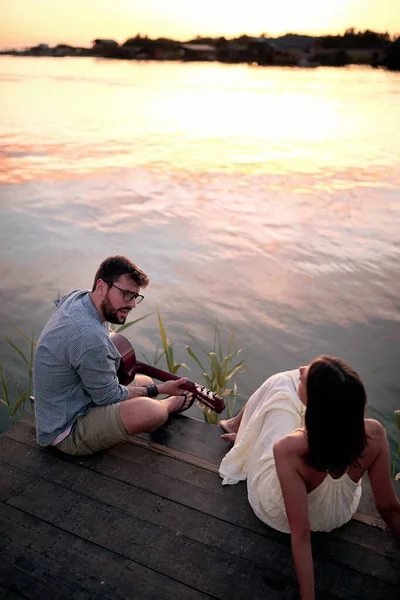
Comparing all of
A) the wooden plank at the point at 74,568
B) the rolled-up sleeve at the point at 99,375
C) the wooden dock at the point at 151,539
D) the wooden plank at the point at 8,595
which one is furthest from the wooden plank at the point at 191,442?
the wooden plank at the point at 8,595

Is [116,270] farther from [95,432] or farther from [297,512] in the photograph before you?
[297,512]

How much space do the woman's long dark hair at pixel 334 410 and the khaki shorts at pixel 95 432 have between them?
1210 mm

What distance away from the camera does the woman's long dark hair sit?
1.86m

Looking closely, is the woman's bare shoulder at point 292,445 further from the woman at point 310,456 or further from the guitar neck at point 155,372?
the guitar neck at point 155,372

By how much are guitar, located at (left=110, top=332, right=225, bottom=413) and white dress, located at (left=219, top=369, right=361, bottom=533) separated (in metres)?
0.73

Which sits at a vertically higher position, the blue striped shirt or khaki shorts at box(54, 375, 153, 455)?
the blue striped shirt

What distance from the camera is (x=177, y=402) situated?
10.9 feet

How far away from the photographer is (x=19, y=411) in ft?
15.4

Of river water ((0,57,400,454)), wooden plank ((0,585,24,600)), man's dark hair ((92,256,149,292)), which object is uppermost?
man's dark hair ((92,256,149,292))

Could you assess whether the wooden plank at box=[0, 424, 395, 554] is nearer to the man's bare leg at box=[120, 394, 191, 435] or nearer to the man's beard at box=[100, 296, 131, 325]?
the man's bare leg at box=[120, 394, 191, 435]

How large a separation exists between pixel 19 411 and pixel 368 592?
131 inches

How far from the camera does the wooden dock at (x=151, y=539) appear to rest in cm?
218

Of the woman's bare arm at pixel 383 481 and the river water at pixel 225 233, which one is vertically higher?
the woman's bare arm at pixel 383 481

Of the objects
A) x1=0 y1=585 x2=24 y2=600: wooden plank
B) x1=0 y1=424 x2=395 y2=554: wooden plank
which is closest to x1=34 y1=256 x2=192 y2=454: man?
x1=0 y1=424 x2=395 y2=554: wooden plank
